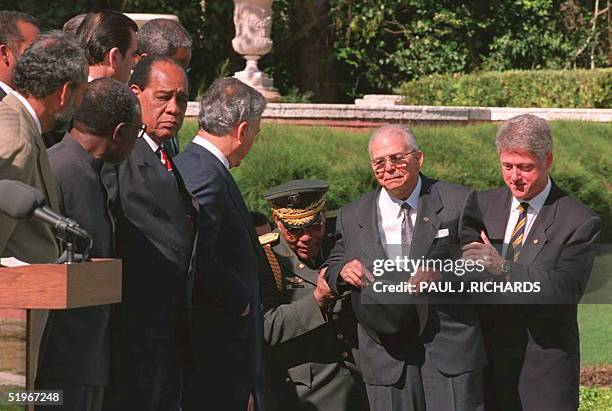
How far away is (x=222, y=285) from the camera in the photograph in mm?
5156

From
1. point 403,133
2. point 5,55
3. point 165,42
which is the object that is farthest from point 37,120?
point 165,42

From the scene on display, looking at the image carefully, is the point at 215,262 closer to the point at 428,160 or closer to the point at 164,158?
the point at 164,158

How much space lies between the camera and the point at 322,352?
19.9 ft

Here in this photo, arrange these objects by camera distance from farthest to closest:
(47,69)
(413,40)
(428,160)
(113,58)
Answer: (413,40) → (428,160) → (113,58) → (47,69)

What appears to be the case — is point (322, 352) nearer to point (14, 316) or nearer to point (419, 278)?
point (419, 278)

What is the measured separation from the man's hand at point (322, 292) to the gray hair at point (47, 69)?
1.63m

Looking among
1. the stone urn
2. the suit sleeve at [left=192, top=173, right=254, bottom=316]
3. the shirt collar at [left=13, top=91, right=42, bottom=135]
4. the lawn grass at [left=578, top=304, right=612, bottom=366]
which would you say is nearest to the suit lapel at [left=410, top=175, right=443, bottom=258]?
the suit sleeve at [left=192, top=173, right=254, bottom=316]

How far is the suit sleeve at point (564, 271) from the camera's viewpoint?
5434 millimetres

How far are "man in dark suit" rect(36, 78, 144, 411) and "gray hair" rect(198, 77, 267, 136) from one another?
0.62 metres

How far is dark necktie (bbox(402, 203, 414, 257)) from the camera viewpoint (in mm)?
5570

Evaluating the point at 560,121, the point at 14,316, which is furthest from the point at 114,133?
the point at 560,121

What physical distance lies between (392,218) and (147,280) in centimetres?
128

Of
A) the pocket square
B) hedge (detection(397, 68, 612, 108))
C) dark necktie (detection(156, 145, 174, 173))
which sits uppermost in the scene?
hedge (detection(397, 68, 612, 108))

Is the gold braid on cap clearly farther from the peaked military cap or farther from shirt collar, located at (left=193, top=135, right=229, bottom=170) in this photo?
shirt collar, located at (left=193, top=135, right=229, bottom=170)
